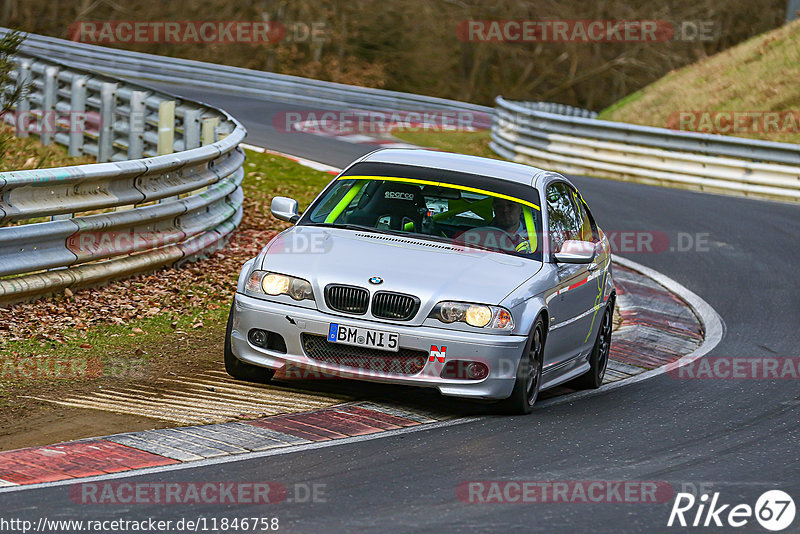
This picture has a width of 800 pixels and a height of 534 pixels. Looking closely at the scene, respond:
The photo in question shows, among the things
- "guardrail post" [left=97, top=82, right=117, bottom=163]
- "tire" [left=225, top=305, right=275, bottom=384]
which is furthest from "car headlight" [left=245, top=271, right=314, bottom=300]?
"guardrail post" [left=97, top=82, right=117, bottom=163]

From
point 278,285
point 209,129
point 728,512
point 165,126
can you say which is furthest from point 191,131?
point 728,512

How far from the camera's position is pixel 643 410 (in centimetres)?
849

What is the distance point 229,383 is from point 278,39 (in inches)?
1838

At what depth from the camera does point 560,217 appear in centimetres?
915

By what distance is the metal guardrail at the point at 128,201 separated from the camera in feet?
30.2

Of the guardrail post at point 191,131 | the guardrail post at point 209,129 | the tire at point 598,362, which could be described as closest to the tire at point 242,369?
the tire at point 598,362

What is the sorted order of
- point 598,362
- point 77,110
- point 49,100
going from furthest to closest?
1. point 49,100
2. point 77,110
3. point 598,362

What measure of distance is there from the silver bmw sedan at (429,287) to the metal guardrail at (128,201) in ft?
6.13

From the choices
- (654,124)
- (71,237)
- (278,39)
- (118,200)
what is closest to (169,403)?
(71,237)

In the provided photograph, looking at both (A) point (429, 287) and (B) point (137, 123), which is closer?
(A) point (429, 287)

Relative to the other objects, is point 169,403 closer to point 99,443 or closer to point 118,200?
point 99,443

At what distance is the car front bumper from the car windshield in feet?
3.57

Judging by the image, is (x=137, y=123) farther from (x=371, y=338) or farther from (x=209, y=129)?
(x=371, y=338)

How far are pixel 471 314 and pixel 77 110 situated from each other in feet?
38.2
